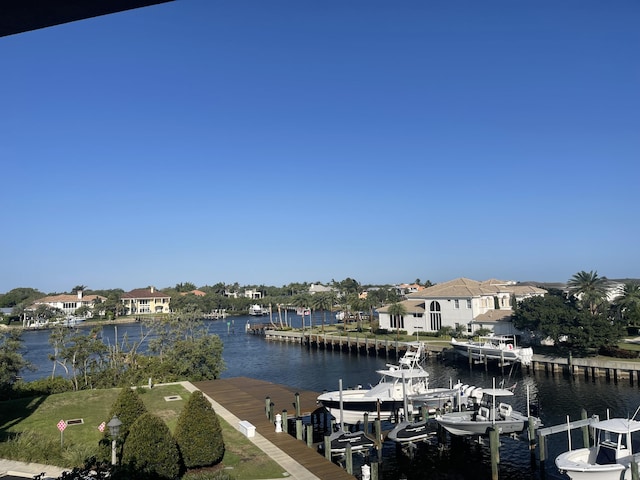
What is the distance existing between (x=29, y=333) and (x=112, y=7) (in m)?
150

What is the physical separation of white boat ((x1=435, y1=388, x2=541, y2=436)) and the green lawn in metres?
12.2

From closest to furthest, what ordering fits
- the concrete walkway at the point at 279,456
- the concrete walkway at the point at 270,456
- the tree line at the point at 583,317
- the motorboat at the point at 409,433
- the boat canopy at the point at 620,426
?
the concrete walkway at the point at 279,456
the concrete walkway at the point at 270,456
the boat canopy at the point at 620,426
the motorboat at the point at 409,433
the tree line at the point at 583,317

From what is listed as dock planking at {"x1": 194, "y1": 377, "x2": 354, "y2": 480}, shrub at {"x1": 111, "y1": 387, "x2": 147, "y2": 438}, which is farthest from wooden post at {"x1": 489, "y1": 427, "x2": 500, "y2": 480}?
shrub at {"x1": 111, "y1": 387, "x2": 147, "y2": 438}

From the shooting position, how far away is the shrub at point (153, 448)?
669 inches

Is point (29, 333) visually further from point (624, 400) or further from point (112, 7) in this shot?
point (112, 7)

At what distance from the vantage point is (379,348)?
7169cm

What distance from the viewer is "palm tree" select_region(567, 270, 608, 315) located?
65.2 m

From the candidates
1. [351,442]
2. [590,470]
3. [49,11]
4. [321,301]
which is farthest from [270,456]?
[321,301]

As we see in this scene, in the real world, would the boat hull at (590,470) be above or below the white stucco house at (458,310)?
below

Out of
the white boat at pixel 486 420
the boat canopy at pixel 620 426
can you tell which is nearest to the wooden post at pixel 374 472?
the white boat at pixel 486 420

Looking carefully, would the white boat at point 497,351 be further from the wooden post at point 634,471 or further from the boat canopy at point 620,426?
the wooden post at point 634,471

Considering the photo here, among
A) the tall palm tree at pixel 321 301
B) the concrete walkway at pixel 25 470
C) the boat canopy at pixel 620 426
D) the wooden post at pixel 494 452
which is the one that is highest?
the tall palm tree at pixel 321 301

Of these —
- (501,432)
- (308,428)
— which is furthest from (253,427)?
(501,432)

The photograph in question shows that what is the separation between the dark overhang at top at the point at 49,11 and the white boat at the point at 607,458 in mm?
24202
